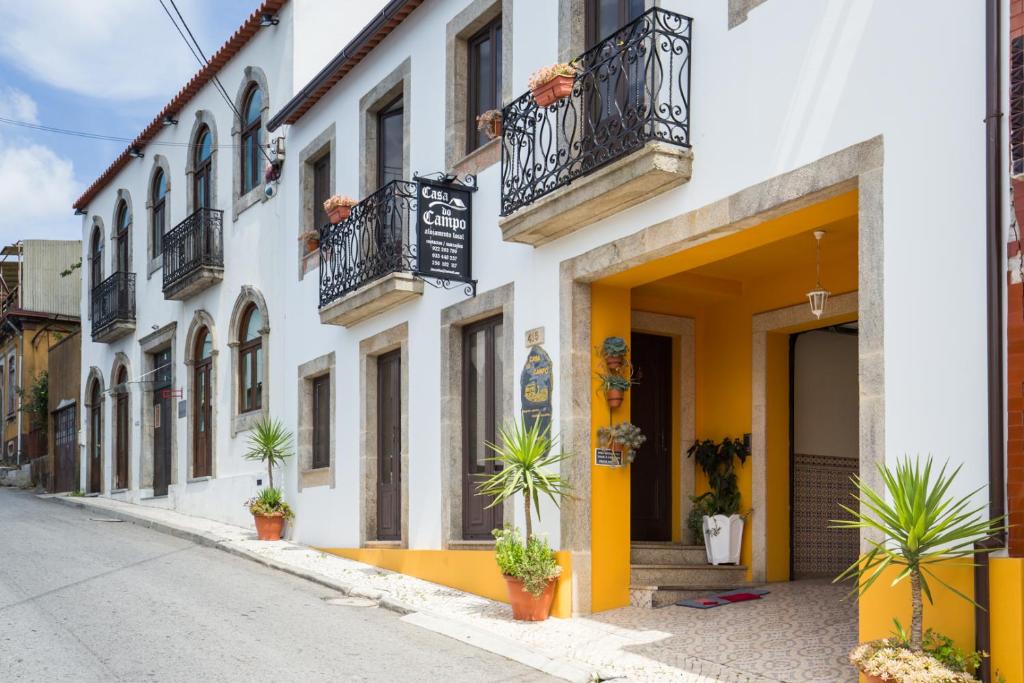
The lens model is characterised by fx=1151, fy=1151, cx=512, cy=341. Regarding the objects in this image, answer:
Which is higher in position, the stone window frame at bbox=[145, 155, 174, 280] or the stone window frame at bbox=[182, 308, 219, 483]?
the stone window frame at bbox=[145, 155, 174, 280]

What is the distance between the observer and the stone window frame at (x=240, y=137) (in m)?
16.4

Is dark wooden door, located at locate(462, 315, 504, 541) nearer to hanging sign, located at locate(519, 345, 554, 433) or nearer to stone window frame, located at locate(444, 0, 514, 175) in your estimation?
hanging sign, located at locate(519, 345, 554, 433)

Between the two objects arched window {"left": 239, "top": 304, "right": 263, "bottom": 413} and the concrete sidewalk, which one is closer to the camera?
the concrete sidewalk

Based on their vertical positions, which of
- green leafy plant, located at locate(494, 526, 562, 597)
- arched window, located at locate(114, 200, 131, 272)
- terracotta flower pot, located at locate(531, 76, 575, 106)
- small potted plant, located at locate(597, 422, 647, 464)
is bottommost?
green leafy plant, located at locate(494, 526, 562, 597)

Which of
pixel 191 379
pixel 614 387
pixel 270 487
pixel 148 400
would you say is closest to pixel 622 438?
pixel 614 387

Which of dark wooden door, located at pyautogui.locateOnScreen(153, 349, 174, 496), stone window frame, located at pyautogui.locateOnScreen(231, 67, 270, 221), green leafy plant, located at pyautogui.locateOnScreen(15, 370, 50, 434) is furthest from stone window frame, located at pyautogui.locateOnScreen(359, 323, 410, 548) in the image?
green leafy plant, located at pyautogui.locateOnScreen(15, 370, 50, 434)

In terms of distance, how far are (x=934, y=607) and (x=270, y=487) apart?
413 inches

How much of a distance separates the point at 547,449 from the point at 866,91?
3904mm

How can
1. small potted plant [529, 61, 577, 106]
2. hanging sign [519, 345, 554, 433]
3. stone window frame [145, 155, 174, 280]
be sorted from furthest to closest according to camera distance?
stone window frame [145, 155, 174, 280] < hanging sign [519, 345, 554, 433] < small potted plant [529, 61, 577, 106]

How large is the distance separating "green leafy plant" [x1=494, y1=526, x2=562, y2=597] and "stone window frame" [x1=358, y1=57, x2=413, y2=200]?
477cm

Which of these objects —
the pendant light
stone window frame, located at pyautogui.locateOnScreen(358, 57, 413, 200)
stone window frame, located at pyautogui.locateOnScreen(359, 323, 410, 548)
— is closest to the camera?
the pendant light

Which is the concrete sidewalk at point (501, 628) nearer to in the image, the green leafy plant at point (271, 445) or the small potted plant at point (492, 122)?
the green leafy plant at point (271, 445)

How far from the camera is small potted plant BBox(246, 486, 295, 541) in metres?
14.7

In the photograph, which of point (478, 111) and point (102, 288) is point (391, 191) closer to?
point (478, 111)
